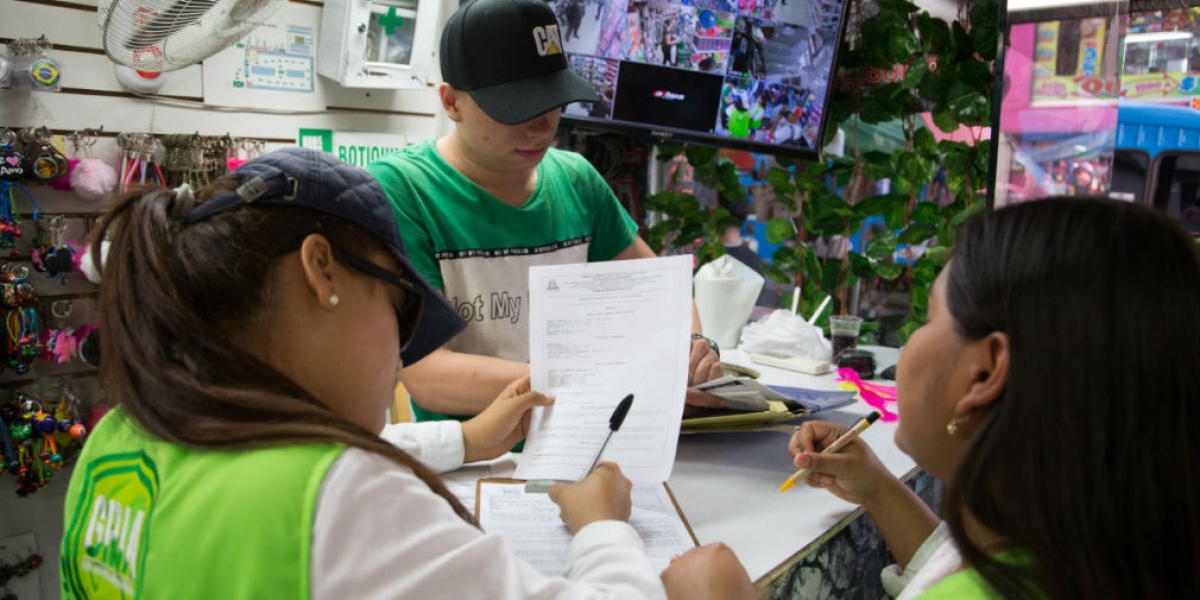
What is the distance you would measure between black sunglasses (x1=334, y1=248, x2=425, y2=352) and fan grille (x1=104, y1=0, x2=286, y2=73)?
1226 millimetres

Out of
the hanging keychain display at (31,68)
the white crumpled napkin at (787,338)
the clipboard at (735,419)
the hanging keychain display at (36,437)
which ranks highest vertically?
the hanging keychain display at (31,68)

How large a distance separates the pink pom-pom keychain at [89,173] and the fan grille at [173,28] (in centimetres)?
35

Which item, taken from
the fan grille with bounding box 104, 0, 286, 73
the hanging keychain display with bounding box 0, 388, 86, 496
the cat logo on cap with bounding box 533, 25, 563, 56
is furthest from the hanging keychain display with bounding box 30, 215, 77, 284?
the cat logo on cap with bounding box 533, 25, 563, 56

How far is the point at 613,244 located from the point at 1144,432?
1.33 metres

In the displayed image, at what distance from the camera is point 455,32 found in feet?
5.21

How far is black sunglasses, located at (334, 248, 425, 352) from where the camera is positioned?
2.67ft

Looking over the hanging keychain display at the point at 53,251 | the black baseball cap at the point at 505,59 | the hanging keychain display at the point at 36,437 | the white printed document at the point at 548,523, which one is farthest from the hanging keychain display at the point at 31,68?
the white printed document at the point at 548,523

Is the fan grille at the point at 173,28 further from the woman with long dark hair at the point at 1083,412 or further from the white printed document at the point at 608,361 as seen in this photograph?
the woman with long dark hair at the point at 1083,412

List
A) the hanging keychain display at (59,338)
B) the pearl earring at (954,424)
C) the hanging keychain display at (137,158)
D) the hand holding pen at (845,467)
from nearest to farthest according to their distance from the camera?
the pearl earring at (954,424) < the hand holding pen at (845,467) < the hanging keychain display at (59,338) < the hanging keychain display at (137,158)

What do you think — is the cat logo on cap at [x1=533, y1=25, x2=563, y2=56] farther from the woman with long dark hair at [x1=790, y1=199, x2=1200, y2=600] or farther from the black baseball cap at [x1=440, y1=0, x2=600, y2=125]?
the woman with long dark hair at [x1=790, y1=199, x2=1200, y2=600]

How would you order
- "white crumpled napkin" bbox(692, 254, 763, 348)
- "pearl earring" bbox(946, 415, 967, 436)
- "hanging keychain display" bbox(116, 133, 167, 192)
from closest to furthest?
"pearl earring" bbox(946, 415, 967, 436) < "hanging keychain display" bbox(116, 133, 167, 192) < "white crumpled napkin" bbox(692, 254, 763, 348)

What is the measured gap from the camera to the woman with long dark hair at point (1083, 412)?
2.31 ft

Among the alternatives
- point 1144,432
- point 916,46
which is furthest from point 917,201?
point 1144,432

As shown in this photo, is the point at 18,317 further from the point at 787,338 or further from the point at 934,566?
the point at 934,566
